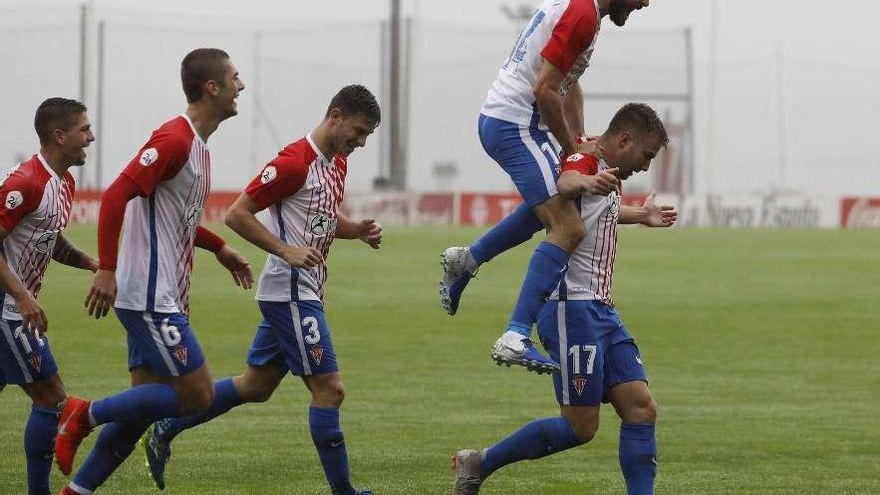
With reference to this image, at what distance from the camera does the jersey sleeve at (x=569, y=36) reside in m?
8.29

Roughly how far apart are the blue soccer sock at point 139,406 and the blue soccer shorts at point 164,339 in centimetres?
10

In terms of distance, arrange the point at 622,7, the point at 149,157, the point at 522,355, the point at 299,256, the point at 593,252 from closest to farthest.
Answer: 1. the point at 149,157
2. the point at 522,355
3. the point at 593,252
4. the point at 299,256
5. the point at 622,7

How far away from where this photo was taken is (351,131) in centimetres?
873

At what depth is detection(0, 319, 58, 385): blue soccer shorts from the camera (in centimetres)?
827

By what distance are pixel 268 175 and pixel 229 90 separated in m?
0.61

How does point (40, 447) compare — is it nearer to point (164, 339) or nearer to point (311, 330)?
point (164, 339)

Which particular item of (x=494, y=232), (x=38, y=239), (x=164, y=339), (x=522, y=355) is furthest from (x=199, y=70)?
(x=522, y=355)

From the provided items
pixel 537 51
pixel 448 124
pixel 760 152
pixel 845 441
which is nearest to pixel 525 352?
pixel 537 51

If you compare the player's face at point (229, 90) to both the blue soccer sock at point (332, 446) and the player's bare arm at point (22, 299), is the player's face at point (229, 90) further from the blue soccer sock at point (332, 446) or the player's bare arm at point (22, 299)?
the blue soccer sock at point (332, 446)

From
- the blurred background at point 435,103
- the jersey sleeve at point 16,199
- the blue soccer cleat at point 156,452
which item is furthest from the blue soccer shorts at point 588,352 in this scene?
the blurred background at point 435,103

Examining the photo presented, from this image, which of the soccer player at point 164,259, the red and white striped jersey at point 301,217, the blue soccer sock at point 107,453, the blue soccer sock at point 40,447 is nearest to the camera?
the soccer player at point 164,259

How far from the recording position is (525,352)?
7.94 metres

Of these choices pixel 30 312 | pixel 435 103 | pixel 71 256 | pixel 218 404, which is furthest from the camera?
pixel 435 103

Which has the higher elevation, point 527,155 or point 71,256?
point 527,155
